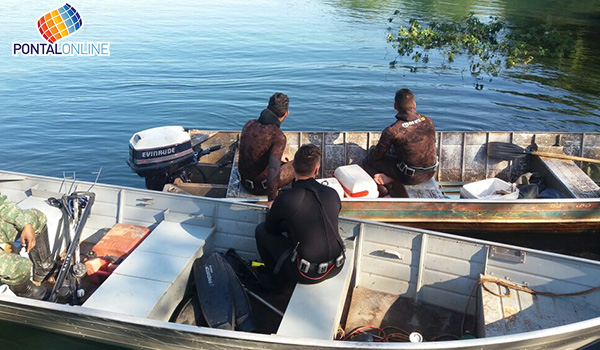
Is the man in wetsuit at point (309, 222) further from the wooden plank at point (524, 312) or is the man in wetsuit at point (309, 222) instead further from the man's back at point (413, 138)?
the man's back at point (413, 138)

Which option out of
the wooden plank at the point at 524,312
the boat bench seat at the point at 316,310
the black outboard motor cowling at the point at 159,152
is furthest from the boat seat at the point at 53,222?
the wooden plank at the point at 524,312

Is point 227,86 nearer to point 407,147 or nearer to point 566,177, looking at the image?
point 407,147

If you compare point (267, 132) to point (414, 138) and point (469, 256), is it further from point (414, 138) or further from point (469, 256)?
Answer: point (469, 256)

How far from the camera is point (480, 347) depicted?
4199 mm

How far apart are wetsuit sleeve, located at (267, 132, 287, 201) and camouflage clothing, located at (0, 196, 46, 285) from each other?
2805mm

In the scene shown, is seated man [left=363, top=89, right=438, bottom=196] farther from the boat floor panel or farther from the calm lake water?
the calm lake water

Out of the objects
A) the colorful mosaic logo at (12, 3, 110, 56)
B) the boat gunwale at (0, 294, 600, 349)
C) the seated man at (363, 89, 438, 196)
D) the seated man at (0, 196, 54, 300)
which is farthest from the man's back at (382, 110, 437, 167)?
the colorful mosaic logo at (12, 3, 110, 56)

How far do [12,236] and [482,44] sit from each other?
20693 millimetres

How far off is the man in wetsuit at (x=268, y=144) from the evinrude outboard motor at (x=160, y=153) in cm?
149

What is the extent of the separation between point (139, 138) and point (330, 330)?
496 cm

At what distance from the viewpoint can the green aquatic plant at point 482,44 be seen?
2031 cm

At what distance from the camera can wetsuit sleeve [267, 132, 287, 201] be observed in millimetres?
6414

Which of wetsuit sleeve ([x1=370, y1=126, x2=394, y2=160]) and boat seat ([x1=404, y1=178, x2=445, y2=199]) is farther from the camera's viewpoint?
boat seat ([x1=404, y1=178, x2=445, y2=199])

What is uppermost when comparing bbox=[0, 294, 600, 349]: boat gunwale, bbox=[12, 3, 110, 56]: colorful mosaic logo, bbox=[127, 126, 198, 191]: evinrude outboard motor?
bbox=[12, 3, 110, 56]: colorful mosaic logo
